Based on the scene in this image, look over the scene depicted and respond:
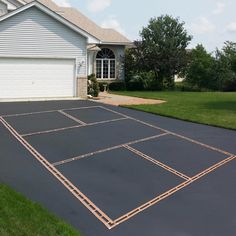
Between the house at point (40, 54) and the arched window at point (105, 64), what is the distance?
31.8ft

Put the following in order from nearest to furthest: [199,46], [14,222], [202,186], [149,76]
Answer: [14,222] < [202,186] < [149,76] < [199,46]

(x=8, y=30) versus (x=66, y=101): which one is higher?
(x=8, y=30)

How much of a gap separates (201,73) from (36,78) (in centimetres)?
1856

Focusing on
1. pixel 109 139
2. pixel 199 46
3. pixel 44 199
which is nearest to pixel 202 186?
pixel 44 199

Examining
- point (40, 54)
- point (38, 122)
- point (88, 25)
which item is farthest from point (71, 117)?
point (88, 25)

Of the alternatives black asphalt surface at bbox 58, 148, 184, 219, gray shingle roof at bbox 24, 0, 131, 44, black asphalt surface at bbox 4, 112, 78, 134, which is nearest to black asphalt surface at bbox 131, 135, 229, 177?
black asphalt surface at bbox 58, 148, 184, 219

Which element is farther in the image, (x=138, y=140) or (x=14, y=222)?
(x=138, y=140)

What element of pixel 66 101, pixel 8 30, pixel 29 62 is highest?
pixel 8 30

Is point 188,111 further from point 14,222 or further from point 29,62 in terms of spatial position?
point 14,222

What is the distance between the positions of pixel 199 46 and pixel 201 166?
33196 mm

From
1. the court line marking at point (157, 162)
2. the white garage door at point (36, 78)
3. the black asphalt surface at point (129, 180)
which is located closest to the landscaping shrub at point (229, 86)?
the white garage door at point (36, 78)

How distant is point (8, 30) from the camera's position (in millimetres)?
22109

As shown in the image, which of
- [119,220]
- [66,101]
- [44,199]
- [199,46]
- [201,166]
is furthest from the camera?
[199,46]

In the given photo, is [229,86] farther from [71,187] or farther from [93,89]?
[71,187]
